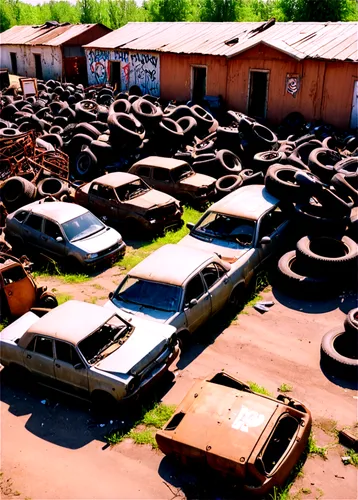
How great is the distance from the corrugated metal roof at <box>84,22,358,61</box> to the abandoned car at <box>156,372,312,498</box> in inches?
652

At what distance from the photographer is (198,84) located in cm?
2516

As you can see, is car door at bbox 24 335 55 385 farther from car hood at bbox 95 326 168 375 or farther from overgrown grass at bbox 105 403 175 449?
overgrown grass at bbox 105 403 175 449

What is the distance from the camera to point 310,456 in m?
6.25

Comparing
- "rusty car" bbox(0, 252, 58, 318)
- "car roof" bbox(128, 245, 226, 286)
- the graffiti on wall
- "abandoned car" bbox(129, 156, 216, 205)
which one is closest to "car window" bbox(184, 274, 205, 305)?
"car roof" bbox(128, 245, 226, 286)

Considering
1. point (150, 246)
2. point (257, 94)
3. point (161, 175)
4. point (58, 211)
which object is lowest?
point (150, 246)

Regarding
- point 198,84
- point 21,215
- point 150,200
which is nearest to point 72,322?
point 21,215

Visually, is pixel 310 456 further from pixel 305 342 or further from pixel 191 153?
pixel 191 153

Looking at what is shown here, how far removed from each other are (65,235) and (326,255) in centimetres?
599

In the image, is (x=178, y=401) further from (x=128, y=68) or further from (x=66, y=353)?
(x=128, y=68)

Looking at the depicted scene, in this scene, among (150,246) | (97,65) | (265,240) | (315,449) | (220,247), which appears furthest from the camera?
(97,65)

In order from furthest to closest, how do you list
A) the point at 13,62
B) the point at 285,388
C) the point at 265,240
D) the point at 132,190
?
1. the point at 13,62
2. the point at 132,190
3. the point at 265,240
4. the point at 285,388

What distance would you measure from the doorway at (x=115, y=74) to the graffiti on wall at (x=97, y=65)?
0.50 metres

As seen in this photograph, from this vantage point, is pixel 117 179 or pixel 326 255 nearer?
pixel 326 255

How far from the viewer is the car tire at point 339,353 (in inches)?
300
